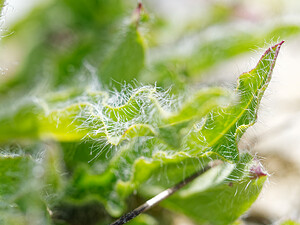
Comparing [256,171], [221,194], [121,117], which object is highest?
[121,117]

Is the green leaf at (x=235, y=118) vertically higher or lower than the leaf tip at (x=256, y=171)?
higher

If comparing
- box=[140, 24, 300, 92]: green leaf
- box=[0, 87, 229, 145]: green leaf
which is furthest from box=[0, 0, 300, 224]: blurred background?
box=[0, 87, 229, 145]: green leaf

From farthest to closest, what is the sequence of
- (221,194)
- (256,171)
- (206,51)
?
1. (206,51)
2. (221,194)
3. (256,171)

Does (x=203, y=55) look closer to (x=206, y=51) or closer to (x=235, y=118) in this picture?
(x=206, y=51)

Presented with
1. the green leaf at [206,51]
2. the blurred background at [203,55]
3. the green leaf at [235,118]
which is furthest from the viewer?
the green leaf at [206,51]

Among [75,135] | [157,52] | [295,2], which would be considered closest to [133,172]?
[75,135]

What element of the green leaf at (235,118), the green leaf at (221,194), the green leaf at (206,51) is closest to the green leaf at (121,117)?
the green leaf at (235,118)

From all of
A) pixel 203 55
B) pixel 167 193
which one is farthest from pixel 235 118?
pixel 203 55

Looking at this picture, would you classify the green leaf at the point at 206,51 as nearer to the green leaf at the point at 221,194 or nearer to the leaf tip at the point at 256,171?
the green leaf at the point at 221,194
